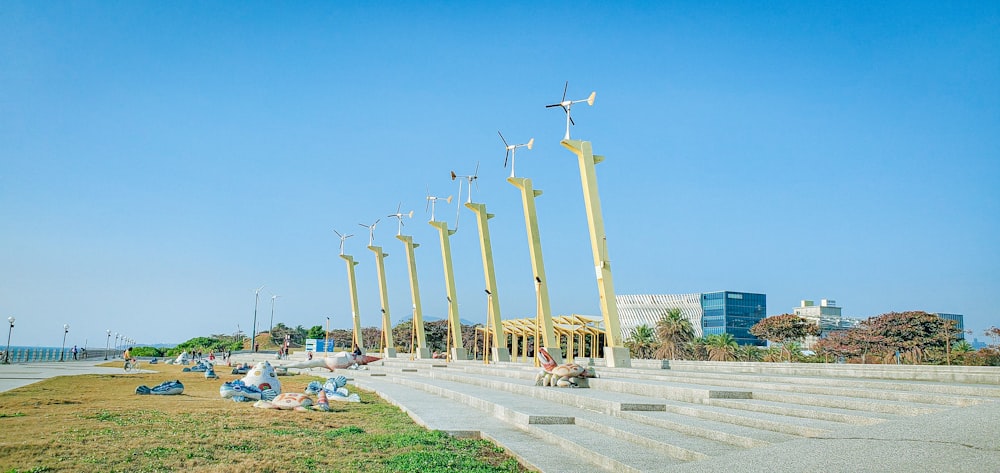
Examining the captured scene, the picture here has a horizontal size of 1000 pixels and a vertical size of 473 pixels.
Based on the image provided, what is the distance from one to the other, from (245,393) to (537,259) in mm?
13721

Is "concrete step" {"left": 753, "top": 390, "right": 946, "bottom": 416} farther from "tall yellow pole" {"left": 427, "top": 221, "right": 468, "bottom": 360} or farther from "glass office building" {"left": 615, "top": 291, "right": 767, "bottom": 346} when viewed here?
"glass office building" {"left": 615, "top": 291, "right": 767, "bottom": 346}

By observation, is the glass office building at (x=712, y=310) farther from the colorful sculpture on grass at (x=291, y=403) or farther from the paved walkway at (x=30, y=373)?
the colorful sculpture on grass at (x=291, y=403)

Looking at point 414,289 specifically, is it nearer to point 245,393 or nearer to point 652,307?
point 245,393

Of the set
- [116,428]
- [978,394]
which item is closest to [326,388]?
[116,428]

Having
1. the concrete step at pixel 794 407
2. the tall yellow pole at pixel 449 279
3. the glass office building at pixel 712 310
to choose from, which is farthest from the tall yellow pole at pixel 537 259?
the glass office building at pixel 712 310

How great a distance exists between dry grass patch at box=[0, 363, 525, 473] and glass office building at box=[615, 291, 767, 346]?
308 feet

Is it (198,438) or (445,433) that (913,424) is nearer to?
(445,433)

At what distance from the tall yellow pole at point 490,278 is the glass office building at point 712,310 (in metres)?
73.8

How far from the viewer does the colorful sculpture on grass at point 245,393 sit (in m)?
15.1

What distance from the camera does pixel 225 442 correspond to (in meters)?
8.80

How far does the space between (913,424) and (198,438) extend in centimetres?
834

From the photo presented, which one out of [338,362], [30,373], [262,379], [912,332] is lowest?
[30,373]

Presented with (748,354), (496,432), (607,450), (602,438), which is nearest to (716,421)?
(602,438)

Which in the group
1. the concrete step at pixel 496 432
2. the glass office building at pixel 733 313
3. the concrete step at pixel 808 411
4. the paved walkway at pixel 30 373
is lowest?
the paved walkway at pixel 30 373
